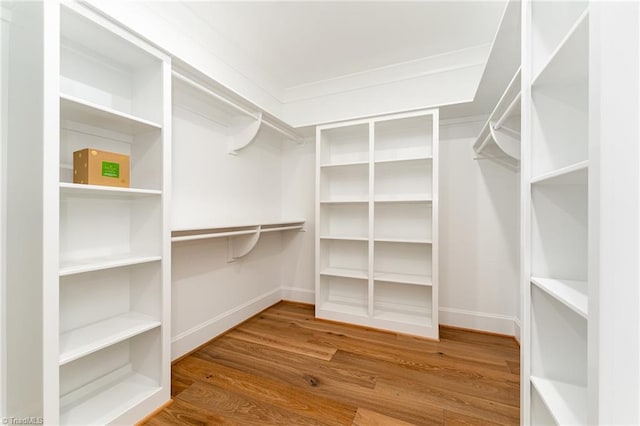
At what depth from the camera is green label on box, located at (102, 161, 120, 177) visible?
1253 millimetres

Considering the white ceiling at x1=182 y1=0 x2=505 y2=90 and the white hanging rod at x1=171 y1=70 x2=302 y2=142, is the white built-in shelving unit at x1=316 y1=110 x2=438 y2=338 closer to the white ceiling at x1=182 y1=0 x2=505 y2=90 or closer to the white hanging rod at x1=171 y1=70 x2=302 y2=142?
the white hanging rod at x1=171 y1=70 x2=302 y2=142

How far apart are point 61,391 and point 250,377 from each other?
0.97m

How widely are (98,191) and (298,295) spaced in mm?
2303

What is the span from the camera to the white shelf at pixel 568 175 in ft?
2.19

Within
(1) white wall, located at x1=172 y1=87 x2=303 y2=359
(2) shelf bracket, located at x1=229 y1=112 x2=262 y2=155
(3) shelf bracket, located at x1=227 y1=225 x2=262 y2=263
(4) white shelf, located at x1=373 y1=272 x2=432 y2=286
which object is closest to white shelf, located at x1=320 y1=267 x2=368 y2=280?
(4) white shelf, located at x1=373 y1=272 x2=432 y2=286

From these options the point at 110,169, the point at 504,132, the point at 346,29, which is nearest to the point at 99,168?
the point at 110,169

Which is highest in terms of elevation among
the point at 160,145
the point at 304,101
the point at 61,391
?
the point at 304,101

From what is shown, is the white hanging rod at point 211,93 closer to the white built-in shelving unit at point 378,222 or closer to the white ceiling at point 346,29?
the white ceiling at point 346,29

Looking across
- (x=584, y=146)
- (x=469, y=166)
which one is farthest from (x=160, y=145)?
(x=469, y=166)

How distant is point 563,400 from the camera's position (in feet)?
2.64

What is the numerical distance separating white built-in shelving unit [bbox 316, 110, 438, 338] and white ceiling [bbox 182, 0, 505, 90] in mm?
609

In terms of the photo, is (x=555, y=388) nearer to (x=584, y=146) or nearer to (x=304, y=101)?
(x=584, y=146)

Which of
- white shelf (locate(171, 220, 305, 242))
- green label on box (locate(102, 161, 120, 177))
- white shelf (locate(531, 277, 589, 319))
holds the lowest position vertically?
white shelf (locate(531, 277, 589, 319))

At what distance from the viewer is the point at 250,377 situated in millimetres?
1689
